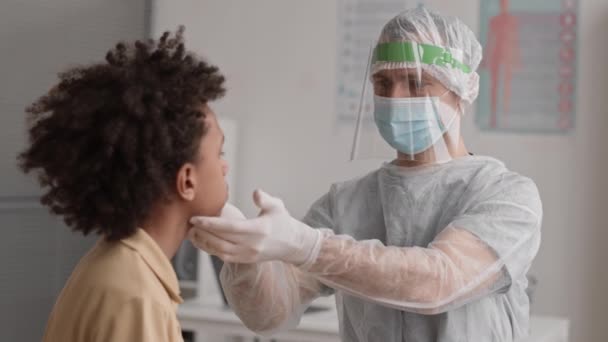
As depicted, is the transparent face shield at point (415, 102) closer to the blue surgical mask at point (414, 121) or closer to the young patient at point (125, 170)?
the blue surgical mask at point (414, 121)

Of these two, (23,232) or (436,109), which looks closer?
(436,109)

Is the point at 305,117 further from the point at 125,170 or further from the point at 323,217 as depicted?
the point at 125,170

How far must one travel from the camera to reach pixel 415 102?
157 cm

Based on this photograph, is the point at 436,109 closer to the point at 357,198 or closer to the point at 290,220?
the point at 357,198

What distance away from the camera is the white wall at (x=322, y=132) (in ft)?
9.60

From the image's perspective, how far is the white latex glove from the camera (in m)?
1.28

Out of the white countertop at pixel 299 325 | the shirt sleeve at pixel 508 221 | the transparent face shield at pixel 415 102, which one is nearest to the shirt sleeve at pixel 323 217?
the transparent face shield at pixel 415 102

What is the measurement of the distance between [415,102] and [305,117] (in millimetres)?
1697

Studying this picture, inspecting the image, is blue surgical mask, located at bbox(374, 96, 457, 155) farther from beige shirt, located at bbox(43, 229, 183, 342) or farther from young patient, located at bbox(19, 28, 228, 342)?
beige shirt, located at bbox(43, 229, 183, 342)

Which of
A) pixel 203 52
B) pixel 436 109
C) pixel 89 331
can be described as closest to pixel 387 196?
pixel 436 109

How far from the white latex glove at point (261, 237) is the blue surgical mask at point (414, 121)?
30 cm

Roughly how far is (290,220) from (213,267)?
162 centimetres

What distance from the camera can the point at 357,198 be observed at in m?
1.62

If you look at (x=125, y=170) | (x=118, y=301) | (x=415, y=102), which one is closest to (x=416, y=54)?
(x=415, y=102)
